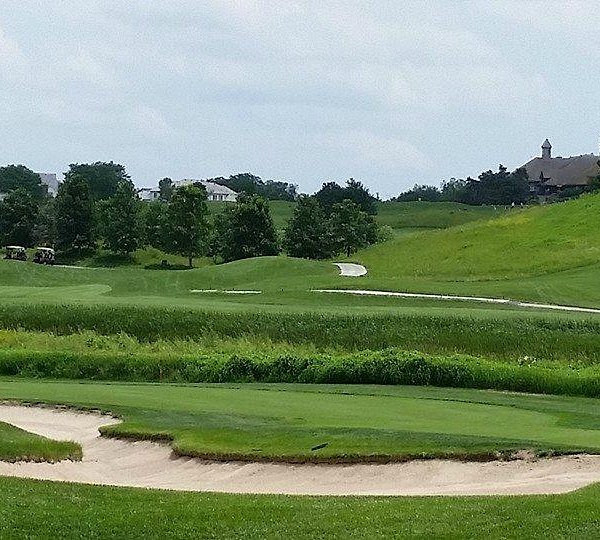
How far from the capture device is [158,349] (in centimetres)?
3403

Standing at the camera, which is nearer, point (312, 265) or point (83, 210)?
point (312, 265)

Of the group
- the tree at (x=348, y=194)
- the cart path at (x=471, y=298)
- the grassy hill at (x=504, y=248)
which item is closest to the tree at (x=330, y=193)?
the tree at (x=348, y=194)

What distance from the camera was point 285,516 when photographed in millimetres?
11078

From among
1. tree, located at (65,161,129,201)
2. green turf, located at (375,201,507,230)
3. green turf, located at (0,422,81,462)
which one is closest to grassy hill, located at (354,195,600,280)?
green turf, located at (0,422,81,462)

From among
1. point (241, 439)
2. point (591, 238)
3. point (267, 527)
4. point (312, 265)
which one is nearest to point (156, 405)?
point (241, 439)

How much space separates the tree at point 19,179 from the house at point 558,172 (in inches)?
3245

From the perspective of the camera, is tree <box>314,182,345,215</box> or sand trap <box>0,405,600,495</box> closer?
sand trap <box>0,405,600,495</box>

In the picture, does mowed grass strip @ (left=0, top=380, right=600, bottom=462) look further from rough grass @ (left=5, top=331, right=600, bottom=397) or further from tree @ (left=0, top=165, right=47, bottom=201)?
tree @ (left=0, top=165, right=47, bottom=201)

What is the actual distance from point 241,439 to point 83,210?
82884mm

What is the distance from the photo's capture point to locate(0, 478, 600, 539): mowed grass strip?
10.3 meters

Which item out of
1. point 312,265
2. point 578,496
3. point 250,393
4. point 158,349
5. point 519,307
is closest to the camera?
point 578,496

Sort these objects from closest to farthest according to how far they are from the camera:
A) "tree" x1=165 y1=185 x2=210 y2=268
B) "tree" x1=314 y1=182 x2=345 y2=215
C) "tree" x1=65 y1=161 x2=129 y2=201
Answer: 1. "tree" x1=165 y1=185 x2=210 y2=268
2. "tree" x1=314 y1=182 x2=345 y2=215
3. "tree" x1=65 y1=161 x2=129 y2=201

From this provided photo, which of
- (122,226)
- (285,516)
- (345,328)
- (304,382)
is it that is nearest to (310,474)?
(285,516)

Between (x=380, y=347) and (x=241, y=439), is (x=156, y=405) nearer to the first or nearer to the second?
(x=241, y=439)
